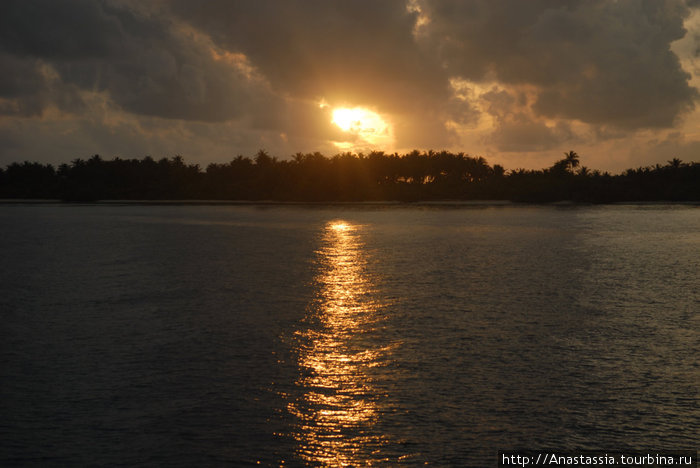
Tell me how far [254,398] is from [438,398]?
9.11ft

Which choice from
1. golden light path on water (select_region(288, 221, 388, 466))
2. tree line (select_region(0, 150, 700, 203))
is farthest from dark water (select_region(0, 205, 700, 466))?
tree line (select_region(0, 150, 700, 203))

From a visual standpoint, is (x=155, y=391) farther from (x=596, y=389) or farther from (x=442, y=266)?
(x=442, y=266)

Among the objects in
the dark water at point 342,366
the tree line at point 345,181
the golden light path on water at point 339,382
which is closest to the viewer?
the golden light path on water at point 339,382

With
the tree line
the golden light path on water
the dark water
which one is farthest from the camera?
the tree line

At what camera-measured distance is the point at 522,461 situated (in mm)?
6957

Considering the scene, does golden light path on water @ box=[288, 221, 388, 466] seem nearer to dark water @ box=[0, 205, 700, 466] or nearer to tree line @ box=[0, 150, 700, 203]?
dark water @ box=[0, 205, 700, 466]

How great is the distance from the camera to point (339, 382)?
966 centimetres

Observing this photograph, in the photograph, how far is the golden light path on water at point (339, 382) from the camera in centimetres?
724

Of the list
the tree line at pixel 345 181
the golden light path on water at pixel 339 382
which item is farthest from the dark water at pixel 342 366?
the tree line at pixel 345 181

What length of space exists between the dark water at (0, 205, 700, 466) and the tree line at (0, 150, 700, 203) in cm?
13215

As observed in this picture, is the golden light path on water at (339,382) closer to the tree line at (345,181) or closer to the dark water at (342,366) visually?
the dark water at (342,366)

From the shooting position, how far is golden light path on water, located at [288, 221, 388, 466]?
7.24 meters

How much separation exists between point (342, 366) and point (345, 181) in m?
151

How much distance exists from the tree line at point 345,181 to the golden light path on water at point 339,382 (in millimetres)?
135013
